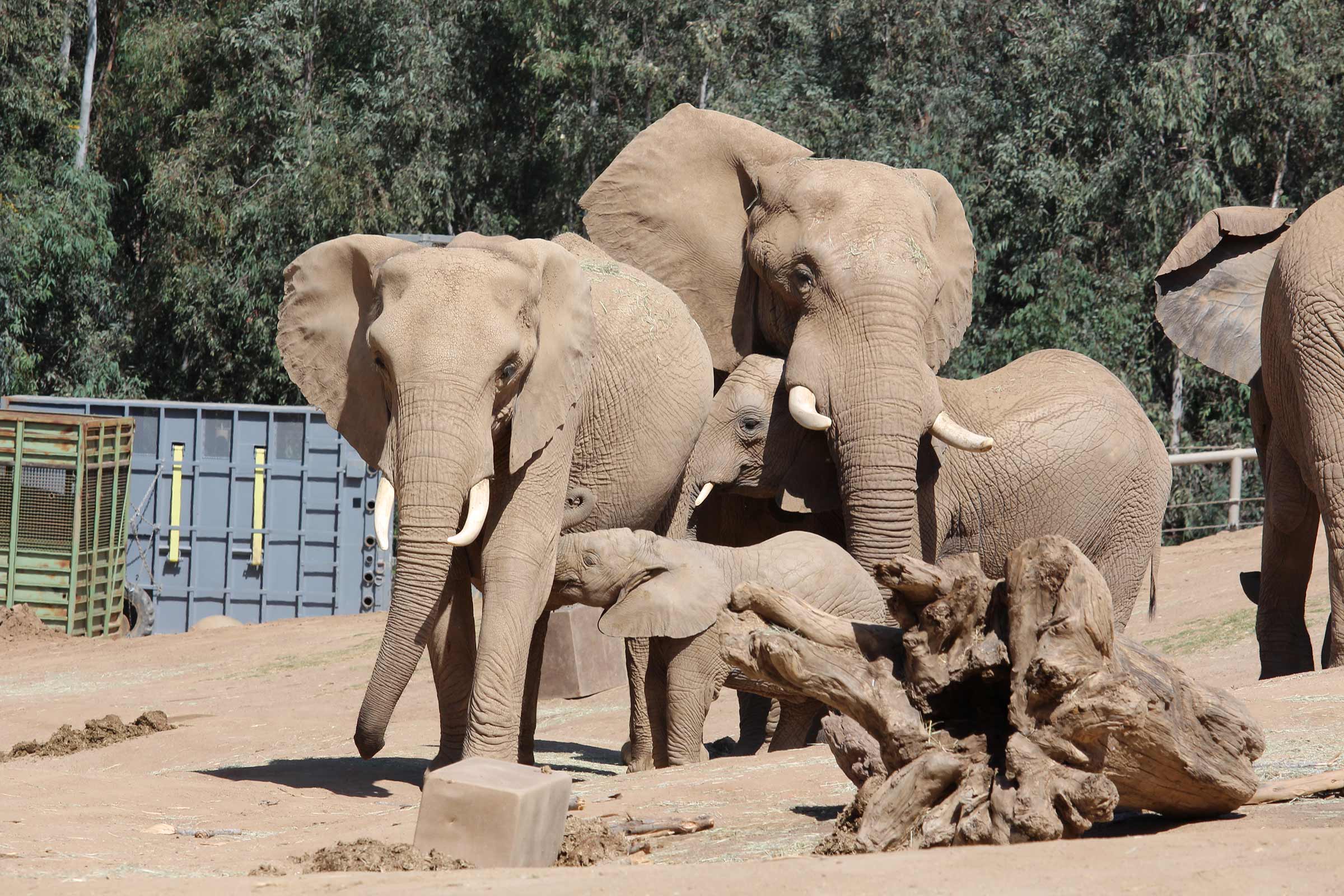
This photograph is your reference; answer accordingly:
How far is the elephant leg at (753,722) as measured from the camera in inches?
346

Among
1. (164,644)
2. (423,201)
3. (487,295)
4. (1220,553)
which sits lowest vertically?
(164,644)

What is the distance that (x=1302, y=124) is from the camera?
61.3 feet

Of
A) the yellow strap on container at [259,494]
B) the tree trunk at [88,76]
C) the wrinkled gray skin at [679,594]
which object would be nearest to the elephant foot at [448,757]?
the wrinkled gray skin at [679,594]

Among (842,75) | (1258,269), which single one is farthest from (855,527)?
(842,75)

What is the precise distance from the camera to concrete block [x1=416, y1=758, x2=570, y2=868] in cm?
484

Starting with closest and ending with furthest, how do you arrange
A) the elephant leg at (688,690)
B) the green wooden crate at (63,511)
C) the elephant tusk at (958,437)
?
the elephant leg at (688,690) → the elephant tusk at (958,437) → the green wooden crate at (63,511)

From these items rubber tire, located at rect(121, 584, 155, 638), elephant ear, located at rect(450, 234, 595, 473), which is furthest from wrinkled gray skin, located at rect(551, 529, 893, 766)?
rubber tire, located at rect(121, 584, 155, 638)

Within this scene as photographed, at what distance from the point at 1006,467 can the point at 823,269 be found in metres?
1.47

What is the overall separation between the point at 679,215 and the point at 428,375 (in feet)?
11.8

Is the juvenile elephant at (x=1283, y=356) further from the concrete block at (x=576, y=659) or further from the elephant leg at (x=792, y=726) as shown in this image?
the concrete block at (x=576, y=659)

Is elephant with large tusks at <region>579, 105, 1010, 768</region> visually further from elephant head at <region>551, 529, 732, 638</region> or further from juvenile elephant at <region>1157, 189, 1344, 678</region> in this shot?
juvenile elephant at <region>1157, 189, 1344, 678</region>

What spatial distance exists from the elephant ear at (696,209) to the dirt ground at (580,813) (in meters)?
2.46

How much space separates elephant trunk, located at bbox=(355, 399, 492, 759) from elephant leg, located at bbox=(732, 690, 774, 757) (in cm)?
239

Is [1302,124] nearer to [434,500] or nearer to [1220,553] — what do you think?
[1220,553]
